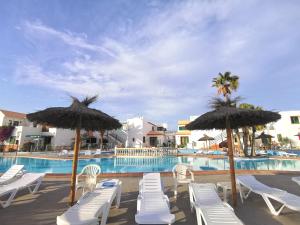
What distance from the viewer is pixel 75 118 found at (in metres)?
5.52

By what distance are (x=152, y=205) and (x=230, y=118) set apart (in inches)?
127

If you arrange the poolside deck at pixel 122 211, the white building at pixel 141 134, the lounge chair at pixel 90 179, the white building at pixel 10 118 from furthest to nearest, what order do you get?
1. the white building at pixel 141 134
2. the white building at pixel 10 118
3. the lounge chair at pixel 90 179
4. the poolside deck at pixel 122 211

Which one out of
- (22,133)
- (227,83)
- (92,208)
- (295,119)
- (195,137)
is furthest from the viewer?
(195,137)

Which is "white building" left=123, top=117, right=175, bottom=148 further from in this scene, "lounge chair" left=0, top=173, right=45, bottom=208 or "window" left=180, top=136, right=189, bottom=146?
"lounge chair" left=0, top=173, right=45, bottom=208

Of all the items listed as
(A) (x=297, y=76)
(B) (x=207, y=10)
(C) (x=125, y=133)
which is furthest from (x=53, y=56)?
(C) (x=125, y=133)

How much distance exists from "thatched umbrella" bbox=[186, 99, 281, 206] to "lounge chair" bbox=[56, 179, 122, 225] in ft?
9.75

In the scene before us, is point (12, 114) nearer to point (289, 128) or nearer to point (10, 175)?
point (10, 175)

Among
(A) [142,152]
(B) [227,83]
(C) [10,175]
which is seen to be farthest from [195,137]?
(C) [10,175]

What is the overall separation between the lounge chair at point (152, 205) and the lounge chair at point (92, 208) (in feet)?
2.14

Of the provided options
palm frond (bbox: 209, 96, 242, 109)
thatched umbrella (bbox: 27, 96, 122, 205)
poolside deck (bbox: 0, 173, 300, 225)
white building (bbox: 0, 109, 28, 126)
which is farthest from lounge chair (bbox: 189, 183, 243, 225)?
white building (bbox: 0, 109, 28, 126)

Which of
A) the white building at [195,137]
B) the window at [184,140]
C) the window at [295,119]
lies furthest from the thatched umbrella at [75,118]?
the window at [295,119]

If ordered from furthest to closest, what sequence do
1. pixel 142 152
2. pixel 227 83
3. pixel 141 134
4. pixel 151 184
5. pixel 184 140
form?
pixel 141 134, pixel 184 140, pixel 142 152, pixel 227 83, pixel 151 184

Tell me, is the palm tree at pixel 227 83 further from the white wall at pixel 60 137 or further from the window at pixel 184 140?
the white wall at pixel 60 137

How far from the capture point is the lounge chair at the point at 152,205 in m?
3.10
